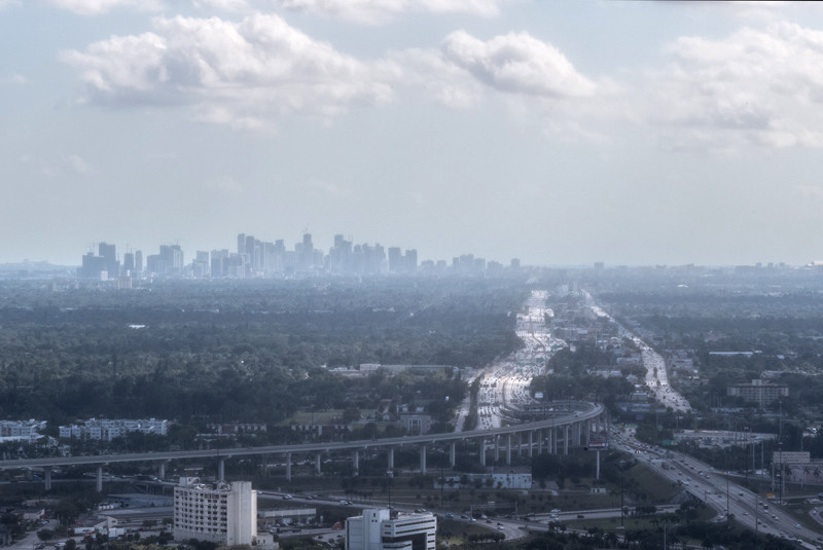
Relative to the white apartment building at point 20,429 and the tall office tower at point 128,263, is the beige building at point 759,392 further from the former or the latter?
the tall office tower at point 128,263

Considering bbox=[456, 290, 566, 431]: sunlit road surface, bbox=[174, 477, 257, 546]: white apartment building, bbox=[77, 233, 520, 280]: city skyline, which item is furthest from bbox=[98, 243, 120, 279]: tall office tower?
bbox=[174, 477, 257, 546]: white apartment building

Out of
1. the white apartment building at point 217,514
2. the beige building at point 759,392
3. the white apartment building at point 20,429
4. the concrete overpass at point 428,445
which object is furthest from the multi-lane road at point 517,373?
the white apartment building at point 217,514

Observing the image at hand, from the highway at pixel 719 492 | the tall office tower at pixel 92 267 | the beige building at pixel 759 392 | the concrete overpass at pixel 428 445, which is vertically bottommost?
the highway at pixel 719 492

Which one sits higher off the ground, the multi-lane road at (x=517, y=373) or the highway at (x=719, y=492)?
the multi-lane road at (x=517, y=373)

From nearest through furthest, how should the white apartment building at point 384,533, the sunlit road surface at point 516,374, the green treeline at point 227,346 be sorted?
the white apartment building at point 384,533 → the sunlit road surface at point 516,374 → the green treeline at point 227,346

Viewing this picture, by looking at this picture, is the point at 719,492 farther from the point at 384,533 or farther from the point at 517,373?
the point at 517,373

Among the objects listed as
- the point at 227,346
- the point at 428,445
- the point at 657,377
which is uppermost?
the point at 227,346

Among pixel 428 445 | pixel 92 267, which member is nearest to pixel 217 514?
pixel 428 445
